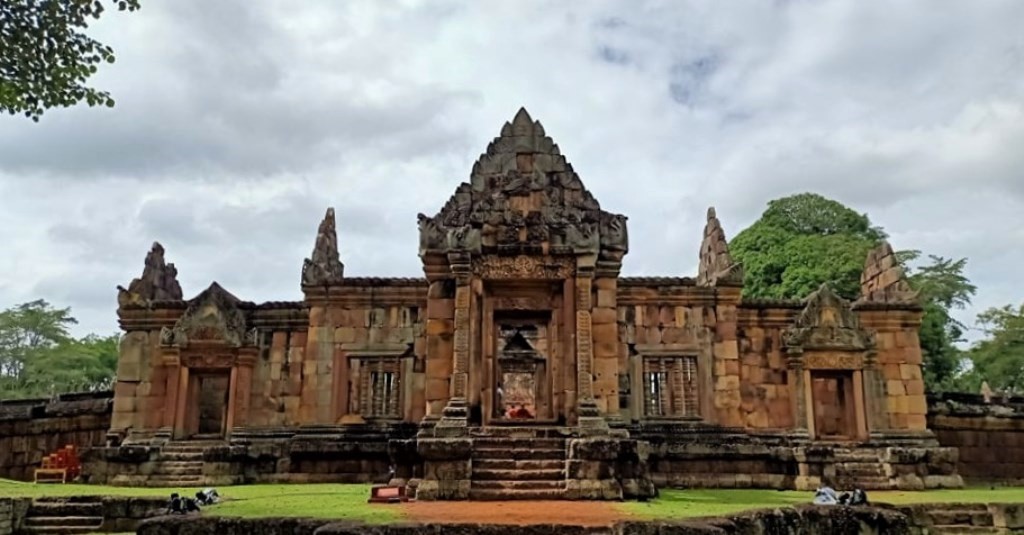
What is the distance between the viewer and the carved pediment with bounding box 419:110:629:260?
1366 centimetres

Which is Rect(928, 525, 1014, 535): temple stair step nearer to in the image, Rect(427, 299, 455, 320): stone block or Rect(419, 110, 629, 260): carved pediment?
Rect(419, 110, 629, 260): carved pediment

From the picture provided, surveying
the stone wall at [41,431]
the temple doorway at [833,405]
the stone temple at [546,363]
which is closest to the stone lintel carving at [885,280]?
the stone temple at [546,363]

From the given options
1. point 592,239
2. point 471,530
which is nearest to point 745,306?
point 592,239

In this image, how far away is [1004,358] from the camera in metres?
33.1

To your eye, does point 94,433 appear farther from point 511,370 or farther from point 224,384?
point 511,370

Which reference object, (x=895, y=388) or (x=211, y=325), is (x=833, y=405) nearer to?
(x=895, y=388)

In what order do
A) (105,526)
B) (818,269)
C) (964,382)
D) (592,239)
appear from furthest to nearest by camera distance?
(964,382) < (818,269) < (592,239) < (105,526)

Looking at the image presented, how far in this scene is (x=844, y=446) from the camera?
17234 mm

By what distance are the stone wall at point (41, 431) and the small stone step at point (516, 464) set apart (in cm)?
1286

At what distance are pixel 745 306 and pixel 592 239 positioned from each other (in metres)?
6.55

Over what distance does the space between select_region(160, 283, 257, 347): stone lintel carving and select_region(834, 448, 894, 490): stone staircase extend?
13121mm

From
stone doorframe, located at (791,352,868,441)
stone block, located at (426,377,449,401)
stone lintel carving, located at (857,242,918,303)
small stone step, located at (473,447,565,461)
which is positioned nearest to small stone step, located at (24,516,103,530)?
stone block, located at (426,377,449,401)

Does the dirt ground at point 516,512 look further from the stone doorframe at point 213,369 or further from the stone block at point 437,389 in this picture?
the stone doorframe at point 213,369

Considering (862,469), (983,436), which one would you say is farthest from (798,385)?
(983,436)
